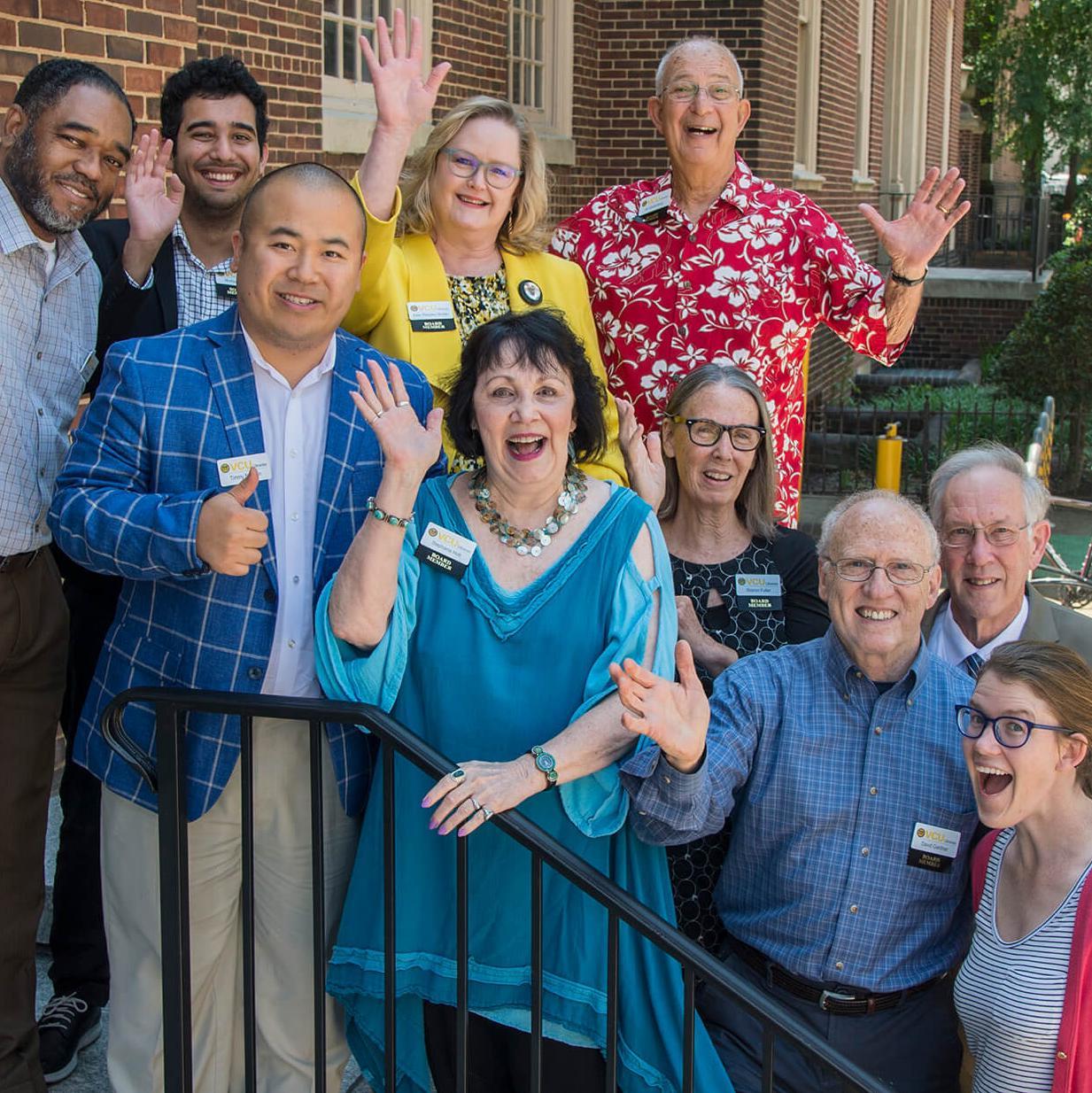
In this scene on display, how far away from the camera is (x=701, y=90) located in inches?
155

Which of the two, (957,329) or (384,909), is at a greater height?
(957,329)

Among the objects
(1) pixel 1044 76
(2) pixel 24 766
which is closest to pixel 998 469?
(2) pixel 24 766

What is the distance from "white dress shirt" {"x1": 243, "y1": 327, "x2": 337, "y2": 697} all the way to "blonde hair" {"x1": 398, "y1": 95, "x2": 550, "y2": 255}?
85 cm

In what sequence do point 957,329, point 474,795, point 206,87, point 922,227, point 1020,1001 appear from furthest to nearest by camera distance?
point 957,329
point 922,227
point 206,87
point 1020,1001
point 474,795

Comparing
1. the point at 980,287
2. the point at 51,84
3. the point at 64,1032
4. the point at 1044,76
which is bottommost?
the point at 64,1032

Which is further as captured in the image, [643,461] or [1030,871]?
[643,461]

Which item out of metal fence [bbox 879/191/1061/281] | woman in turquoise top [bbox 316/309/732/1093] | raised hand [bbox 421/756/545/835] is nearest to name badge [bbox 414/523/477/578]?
woman in turquoise top [bbox 316/309/732/1093]

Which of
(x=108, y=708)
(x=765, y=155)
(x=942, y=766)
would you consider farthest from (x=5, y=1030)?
(x=765, y=155)

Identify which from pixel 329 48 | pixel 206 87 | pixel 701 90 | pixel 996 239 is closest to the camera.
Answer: pixel 206 87

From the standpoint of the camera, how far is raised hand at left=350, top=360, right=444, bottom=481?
2514 millimetres

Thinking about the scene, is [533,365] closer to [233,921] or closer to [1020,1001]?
[233,921]

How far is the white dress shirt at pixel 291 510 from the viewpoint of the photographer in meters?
2.67

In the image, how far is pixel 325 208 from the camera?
2.63 m

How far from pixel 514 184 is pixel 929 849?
182 centimetres
